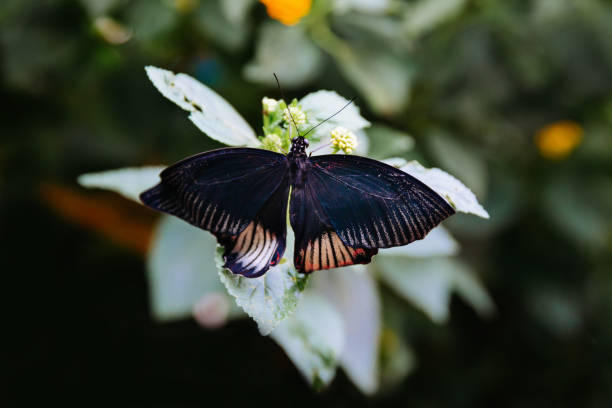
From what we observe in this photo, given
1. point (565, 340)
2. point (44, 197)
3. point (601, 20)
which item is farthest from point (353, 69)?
point (565, 340)

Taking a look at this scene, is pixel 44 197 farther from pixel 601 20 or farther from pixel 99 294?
pixel 601 20

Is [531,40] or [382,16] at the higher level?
[382,16]

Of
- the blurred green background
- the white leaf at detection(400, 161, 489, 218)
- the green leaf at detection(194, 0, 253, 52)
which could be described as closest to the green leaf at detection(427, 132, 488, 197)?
the blurred green background

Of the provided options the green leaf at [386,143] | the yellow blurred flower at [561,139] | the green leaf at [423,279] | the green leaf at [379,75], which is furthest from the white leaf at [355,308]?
the yellow blurred flower at [561,139]

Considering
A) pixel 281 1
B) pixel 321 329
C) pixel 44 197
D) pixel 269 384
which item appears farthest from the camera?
pixel 269 384

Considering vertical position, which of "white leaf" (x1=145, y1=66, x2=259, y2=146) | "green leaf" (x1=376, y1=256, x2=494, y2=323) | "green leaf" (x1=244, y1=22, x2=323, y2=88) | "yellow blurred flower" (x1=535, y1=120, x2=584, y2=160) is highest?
"green leaf" (x1=244, y1=22, x2=323, y2=88)

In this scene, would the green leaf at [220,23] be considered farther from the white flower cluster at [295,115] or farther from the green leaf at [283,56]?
the white flower cluster at [295,115]

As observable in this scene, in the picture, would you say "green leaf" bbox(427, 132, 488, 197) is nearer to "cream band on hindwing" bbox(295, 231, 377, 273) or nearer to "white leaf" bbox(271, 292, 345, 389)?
"white leaf" bbox(271, 292, 345, 389)
